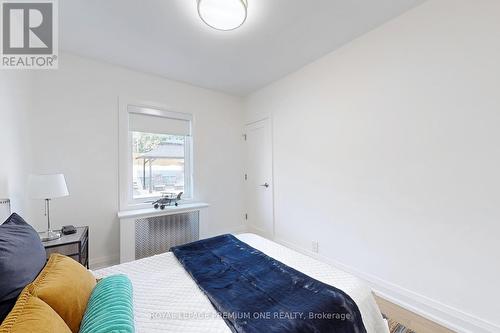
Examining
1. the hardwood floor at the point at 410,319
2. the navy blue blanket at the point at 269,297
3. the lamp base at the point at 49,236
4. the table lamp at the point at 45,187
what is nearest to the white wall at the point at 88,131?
the lamp base at the point at 49,236

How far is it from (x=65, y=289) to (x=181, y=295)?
1.74 feet

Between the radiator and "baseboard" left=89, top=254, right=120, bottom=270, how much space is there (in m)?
0.32

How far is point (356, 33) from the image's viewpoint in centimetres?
224

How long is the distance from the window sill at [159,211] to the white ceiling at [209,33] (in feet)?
6.24

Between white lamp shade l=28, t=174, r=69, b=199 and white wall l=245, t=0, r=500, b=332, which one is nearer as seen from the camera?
white wall l=245, t=0, r=500, b=332

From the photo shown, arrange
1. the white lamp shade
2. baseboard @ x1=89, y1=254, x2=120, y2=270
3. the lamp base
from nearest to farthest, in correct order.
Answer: the white lamp shade → the lamp base → baseboard @ x1=89, y1=254, x2=120, y2=270

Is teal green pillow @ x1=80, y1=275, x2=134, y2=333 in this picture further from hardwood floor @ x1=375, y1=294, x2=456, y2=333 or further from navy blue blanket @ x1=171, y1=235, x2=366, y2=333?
hardwood floor @ x1=375, y1=294, x2=456, y2=333

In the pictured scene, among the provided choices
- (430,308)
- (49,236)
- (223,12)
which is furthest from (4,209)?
(430,308)

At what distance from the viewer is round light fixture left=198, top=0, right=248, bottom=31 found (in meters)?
1.72

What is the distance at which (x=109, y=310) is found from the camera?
2.81ft

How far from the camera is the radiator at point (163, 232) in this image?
2783 mm

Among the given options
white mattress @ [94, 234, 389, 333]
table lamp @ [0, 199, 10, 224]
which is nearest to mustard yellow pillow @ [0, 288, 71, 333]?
white mattress @ [94, 234, 389, 333]

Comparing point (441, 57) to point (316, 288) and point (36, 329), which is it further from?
point (36, 329)

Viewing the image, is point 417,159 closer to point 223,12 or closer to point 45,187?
point 223,12
